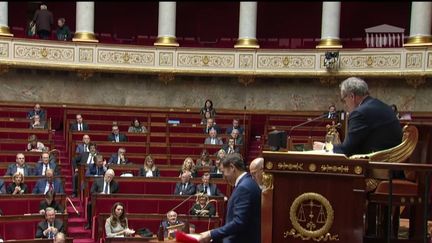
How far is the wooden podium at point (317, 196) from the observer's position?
2.72 metres

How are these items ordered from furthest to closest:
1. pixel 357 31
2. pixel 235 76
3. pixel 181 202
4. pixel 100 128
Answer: pixel 357 31
pixel 235 76
pixel 100 128
pixel 181 202

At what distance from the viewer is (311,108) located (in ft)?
43.0

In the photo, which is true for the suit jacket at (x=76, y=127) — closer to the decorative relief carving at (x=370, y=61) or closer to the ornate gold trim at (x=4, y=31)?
the ornate gold trim at (x=4, y=31)

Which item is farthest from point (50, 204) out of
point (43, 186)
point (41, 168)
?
point (41, 168)

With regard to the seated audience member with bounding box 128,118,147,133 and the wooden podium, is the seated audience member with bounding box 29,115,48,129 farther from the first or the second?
the wooden podium

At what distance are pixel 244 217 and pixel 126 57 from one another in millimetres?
10065

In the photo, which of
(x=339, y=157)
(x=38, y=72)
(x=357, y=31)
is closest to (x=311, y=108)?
(x=357, y=31)

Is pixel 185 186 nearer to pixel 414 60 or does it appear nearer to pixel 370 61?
pixel 370 61

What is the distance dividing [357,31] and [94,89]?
5884mm

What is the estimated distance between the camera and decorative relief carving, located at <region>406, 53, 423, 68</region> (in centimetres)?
1197

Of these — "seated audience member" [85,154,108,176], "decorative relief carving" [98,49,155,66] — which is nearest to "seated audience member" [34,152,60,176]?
"seated audience member" [85,154,108,176]

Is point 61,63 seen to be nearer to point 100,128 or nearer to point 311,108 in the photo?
point 100,128

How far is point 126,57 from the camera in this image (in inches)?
503

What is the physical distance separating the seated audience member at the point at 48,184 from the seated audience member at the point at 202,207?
65.2 inches
